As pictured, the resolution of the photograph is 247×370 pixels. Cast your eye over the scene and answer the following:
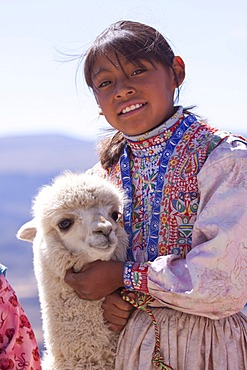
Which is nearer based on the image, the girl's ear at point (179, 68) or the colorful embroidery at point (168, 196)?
the colorful embroidery at point (168, 196)

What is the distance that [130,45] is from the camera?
2.22m

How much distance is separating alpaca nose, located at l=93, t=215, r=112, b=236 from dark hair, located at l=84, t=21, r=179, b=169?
0.49 metres

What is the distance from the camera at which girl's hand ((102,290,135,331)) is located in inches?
83.4

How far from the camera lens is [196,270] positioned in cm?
199

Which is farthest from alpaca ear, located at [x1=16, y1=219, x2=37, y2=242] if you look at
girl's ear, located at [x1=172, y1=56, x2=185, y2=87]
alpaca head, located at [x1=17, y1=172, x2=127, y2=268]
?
girl's ear, located at [x1=172, y1=56, x2=185, y2=87]

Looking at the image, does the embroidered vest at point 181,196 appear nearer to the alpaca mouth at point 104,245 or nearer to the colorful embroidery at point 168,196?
the colorful embroidery at point 168,196

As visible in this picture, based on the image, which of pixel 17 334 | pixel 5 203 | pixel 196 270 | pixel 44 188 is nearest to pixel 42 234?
pixel 44 188

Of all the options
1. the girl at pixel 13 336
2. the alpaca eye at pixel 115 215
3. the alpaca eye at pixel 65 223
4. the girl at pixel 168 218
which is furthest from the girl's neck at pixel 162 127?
the girl at pixel 13 336

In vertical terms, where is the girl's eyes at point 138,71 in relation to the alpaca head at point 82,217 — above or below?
above

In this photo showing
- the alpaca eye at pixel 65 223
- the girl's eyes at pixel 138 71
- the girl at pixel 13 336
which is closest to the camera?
the girl at pixel 13 336

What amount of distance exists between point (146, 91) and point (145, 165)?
0.23m

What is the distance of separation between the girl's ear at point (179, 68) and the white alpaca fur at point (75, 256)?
415 mm

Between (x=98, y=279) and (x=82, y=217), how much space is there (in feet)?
0.58

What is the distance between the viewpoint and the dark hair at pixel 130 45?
222 centimetres
